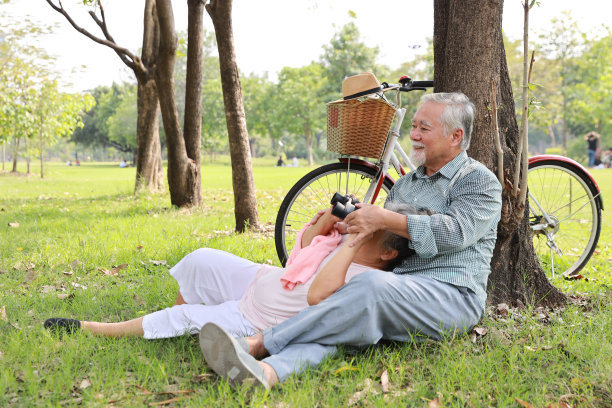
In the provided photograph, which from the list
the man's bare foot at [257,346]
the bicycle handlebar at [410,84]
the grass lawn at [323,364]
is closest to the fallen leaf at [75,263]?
the grass lawn at [323,364]

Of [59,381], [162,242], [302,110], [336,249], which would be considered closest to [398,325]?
[336,249]

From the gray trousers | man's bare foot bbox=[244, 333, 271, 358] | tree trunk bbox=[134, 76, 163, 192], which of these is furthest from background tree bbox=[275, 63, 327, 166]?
man's bare foot bbox=[244, 333, 271, 358]

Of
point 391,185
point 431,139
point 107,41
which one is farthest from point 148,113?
point 431,139

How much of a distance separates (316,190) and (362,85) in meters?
1.03

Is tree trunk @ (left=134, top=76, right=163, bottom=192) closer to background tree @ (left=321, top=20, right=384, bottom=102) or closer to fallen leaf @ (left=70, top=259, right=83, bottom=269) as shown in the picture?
fallen leaf @ (left=70, top=259, right=83, bottom=269)

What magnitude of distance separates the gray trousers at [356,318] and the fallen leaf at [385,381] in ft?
0.53

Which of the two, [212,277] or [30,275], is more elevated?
[212,277]

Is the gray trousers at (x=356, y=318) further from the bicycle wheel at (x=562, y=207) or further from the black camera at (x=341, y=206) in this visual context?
the bicycle wheel at (x=562, y=207)

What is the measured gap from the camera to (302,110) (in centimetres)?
5103

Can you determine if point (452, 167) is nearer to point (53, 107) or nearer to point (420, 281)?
point (420, 281)

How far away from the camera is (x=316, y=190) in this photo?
14.6ft

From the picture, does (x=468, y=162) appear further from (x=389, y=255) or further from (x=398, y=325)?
(x=398, y=325)

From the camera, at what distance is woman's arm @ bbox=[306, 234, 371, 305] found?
2.71m

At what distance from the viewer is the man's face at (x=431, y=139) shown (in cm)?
302
